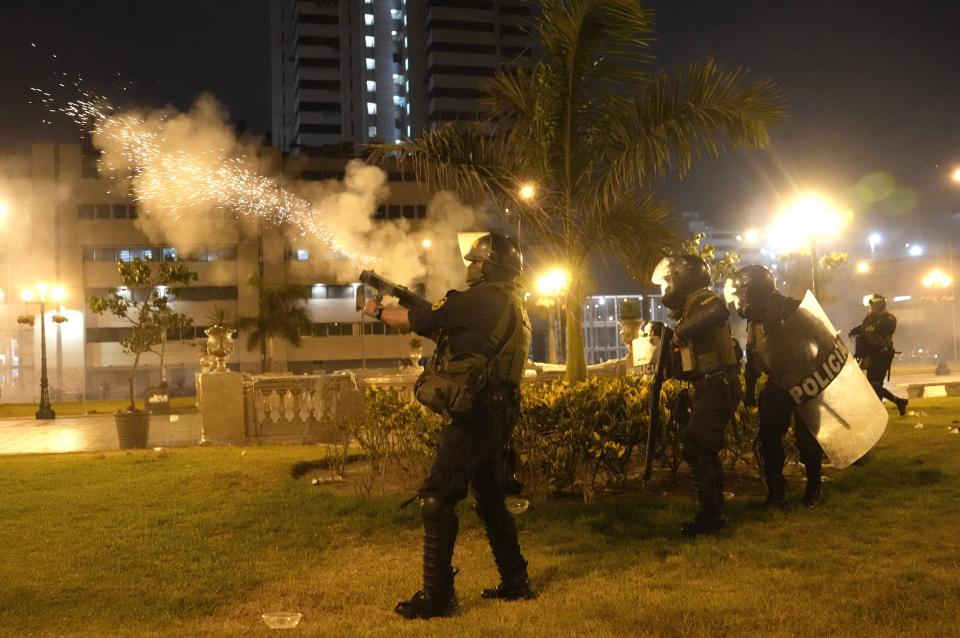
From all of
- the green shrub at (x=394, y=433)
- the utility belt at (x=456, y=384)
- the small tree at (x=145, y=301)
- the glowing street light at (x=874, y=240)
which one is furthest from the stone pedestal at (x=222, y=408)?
the glowing street light at (x=874, y=240)

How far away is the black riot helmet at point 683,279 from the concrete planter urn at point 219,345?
33.1 feet

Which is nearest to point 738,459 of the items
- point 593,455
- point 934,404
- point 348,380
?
point 593,455

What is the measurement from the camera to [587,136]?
9164 mm

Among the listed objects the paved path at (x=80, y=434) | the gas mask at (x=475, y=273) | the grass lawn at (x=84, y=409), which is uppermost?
the gas mask at (x=475, y=273)

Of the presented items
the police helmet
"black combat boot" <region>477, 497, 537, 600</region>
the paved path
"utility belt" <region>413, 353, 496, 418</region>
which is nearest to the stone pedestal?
the paved path

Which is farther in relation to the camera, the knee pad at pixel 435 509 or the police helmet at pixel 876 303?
the police helmet at pixel 876 303

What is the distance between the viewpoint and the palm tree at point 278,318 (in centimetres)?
4250

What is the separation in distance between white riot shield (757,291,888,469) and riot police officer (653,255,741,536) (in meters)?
0.64

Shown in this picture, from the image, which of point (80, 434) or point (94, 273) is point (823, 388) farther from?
point (94, 273)

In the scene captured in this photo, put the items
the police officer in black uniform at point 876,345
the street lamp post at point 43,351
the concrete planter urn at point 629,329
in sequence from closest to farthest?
1. the police officer in black uniform at point 876,345
2. the concrete planter urn at point 629,329
3. the street lamp post at point 43,351

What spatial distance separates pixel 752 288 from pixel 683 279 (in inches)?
29.1

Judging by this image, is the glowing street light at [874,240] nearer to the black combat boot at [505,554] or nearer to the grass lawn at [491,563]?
the grass lawn at [491,563]

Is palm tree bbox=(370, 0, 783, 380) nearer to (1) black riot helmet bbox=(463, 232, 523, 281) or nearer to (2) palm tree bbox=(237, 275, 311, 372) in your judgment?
(1) black riot helmet bbox=(463, 232, 523, 281)

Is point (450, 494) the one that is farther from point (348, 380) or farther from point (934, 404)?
point (934, 404)
